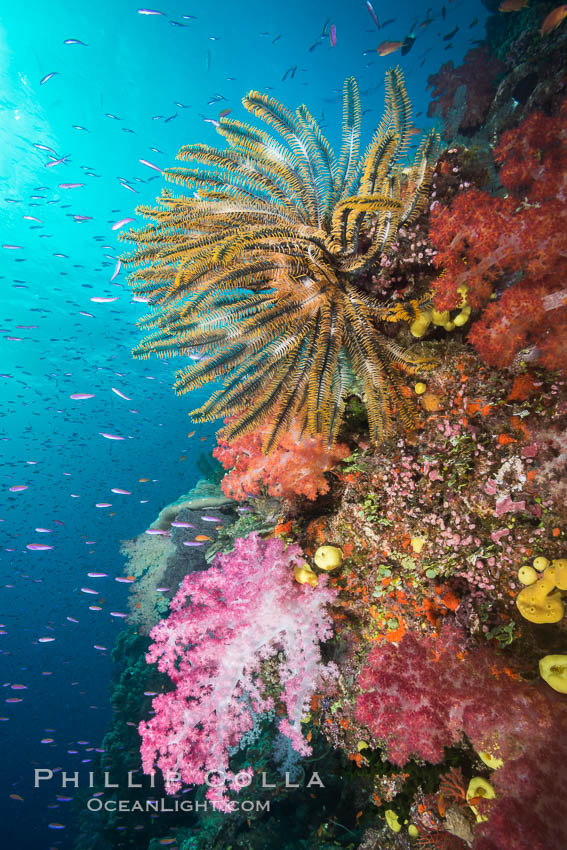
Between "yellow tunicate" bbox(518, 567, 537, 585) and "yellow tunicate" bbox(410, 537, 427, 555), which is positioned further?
"yellow tunicate" bbox(410, 537, 427, 555)

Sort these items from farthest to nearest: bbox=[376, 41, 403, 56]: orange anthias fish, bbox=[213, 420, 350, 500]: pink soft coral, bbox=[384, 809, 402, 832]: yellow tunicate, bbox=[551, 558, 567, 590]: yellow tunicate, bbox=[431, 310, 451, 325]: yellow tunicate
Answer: bbox=[376, 41, 403, 56]: orange anthias fish → bbox=[213, 420, 350, 500]: pink soft coral → bbox=[384, 809, 402, 832]: yellow tunicate → bbox=[431, 310, 451, 325]: yellow tunicate → bbox=[551, 558, 567, 590]: yellow tunicate

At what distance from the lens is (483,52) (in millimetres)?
9539

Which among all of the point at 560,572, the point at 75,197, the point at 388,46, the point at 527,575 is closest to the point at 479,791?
the point at 527,575

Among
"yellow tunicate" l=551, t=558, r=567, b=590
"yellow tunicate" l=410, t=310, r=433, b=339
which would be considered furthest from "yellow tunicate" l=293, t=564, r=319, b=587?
"yellow tunicate" l=410, t=310, r=433, b=339

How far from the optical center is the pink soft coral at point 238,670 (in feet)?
13.0

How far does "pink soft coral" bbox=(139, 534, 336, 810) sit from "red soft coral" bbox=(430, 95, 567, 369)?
123 inches

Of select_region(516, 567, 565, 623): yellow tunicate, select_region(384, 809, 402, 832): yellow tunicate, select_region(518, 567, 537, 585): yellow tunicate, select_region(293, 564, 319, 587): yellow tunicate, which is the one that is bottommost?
select_region(384, 809, 402, 832): yellow tunicate

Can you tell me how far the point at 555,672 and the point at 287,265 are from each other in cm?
387

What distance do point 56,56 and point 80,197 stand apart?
825 cm

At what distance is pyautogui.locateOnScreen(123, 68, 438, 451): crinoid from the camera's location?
3213 mm

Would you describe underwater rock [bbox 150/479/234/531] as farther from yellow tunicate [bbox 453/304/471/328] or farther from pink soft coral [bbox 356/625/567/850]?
yellow tunicate [bbox 453/304/471/328]

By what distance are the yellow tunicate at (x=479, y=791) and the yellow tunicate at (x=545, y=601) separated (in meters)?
1.41

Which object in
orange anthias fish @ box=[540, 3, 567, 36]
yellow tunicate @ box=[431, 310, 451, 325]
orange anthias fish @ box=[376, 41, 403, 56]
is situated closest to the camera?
yellow tunicate @ box=[431, 310, 451, 325]

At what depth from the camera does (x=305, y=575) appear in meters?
4.09
